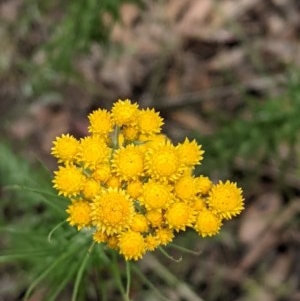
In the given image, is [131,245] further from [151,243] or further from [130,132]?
[130,132]

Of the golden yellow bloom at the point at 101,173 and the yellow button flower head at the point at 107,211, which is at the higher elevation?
the golden yellow bloom at the point at 101,173

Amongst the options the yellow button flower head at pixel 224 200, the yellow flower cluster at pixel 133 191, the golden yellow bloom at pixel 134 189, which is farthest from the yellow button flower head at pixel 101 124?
the yellow button flower head at pixel 224 200

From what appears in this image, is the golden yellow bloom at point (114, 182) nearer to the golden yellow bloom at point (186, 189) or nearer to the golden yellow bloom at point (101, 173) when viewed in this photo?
the golden yellow bloom at point (101, 173)

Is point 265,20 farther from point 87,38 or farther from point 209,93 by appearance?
point 87,38

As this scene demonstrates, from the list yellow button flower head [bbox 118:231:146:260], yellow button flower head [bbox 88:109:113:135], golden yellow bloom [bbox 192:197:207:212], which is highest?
yellow button flower head [bbox 88:109:113:135]

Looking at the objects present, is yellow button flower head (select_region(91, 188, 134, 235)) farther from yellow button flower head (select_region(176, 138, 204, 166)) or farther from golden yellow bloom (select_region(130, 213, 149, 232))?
yellow button flower head (select_region(176, 138, 204, 166))

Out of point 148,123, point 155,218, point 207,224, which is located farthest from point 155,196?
point 148,123

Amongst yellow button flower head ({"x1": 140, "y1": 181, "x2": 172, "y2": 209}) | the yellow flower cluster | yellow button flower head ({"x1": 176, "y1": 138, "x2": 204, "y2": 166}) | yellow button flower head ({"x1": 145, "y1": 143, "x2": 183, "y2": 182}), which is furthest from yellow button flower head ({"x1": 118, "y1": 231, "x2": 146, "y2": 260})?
yellow button flower head ({"x1": 176, "y1": 138, "x2": 204, "y2": 166})
